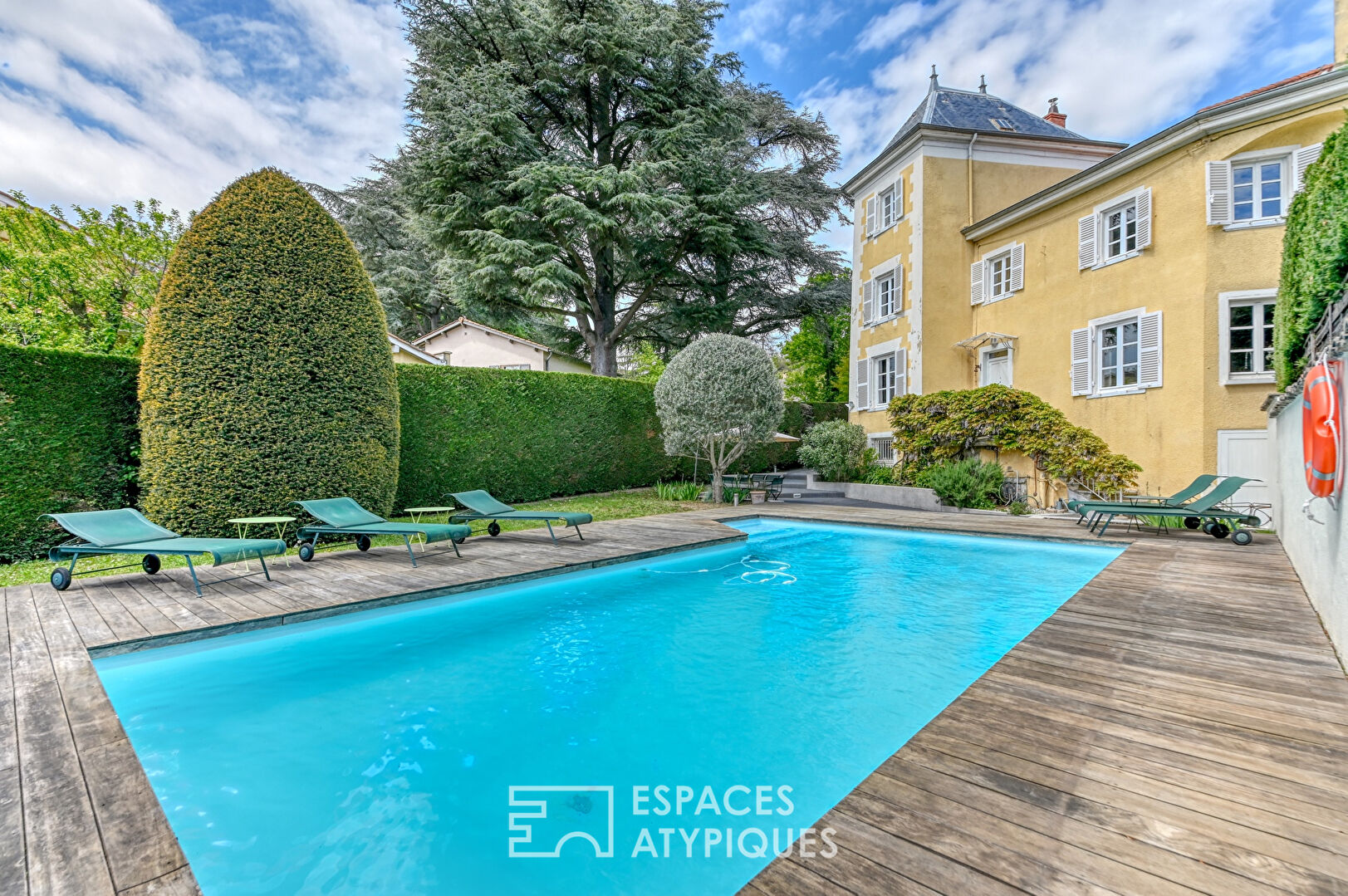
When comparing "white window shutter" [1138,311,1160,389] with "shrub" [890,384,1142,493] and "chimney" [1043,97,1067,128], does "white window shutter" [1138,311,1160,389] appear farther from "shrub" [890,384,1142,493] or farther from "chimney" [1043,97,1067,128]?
"chimney" [1043,97,1067,128]

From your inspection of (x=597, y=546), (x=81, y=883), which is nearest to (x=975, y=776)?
(x=81, y=883)

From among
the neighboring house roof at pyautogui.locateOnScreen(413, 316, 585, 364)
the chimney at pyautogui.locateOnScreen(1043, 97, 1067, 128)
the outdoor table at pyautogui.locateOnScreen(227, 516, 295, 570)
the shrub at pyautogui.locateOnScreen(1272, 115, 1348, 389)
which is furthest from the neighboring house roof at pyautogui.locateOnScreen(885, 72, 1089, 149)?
the outdoor table at pyautogui.locateOnScreen(227, 516, 295, 570)

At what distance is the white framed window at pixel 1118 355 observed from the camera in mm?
11820

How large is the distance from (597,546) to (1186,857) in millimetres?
7027

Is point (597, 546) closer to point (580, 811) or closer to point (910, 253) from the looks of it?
point (580, 811)

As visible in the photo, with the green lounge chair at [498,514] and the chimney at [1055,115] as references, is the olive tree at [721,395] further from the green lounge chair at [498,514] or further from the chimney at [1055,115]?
the chimney at [1055,115]

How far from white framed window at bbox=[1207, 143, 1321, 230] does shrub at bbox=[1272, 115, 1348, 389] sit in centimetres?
591

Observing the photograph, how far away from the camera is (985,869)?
1.79 m

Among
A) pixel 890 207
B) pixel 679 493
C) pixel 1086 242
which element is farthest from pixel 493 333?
pixel 1086 242

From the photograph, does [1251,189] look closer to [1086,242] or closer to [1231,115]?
[1231,115]

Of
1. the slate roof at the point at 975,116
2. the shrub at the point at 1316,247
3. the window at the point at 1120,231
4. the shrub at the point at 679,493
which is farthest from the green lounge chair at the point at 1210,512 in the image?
the slate roof at the point at 975,116

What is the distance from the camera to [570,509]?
12305 mm

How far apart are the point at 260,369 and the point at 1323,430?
10.7m

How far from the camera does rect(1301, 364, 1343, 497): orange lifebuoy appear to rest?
365 cm
